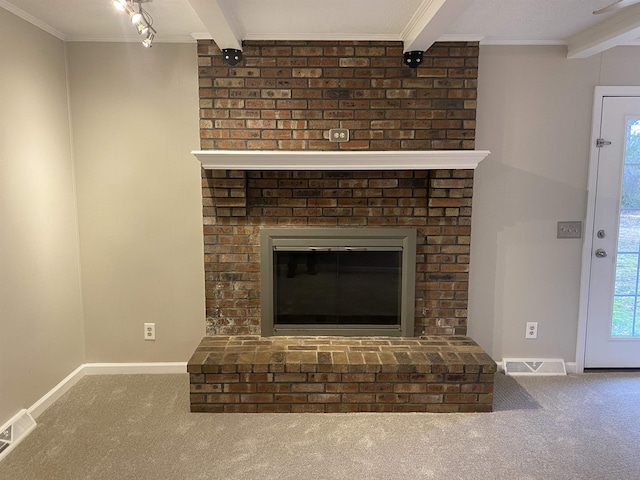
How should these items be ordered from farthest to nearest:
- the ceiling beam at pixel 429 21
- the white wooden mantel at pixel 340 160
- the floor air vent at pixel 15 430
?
the white wooden mantel at pixel 340 160
the floor air vent at pixel 15 430
the ceiling beam at pixel 429 21

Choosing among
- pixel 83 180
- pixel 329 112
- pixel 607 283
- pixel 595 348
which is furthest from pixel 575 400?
pixel 83 180

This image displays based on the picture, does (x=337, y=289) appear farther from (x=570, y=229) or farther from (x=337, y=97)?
(x=570, y=229)

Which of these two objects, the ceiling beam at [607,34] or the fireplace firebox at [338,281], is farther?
the fireplace firebox at [338,281]

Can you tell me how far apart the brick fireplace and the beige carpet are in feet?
0.55

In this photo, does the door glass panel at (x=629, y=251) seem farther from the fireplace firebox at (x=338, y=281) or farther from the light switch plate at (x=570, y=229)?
the fireplace firebox at (x=338, y=281)

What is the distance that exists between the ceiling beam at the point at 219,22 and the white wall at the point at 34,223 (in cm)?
93

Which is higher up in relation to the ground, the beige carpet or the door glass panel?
the door glass panel

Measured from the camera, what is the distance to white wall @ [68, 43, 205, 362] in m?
2.65

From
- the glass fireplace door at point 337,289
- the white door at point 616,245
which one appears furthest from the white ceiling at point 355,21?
the glass fireplace door at point 337,289

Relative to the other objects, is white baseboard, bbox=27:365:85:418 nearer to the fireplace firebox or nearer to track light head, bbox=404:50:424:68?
the fireplace firebox

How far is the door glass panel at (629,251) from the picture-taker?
9.02 ft

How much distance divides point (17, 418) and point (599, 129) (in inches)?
152

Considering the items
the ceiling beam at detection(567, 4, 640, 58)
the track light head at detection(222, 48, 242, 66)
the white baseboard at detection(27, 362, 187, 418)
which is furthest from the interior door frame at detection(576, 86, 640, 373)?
the white baseboard at detection(27, 362, 187, 418)

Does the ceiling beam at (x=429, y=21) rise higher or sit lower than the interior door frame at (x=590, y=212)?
higher
